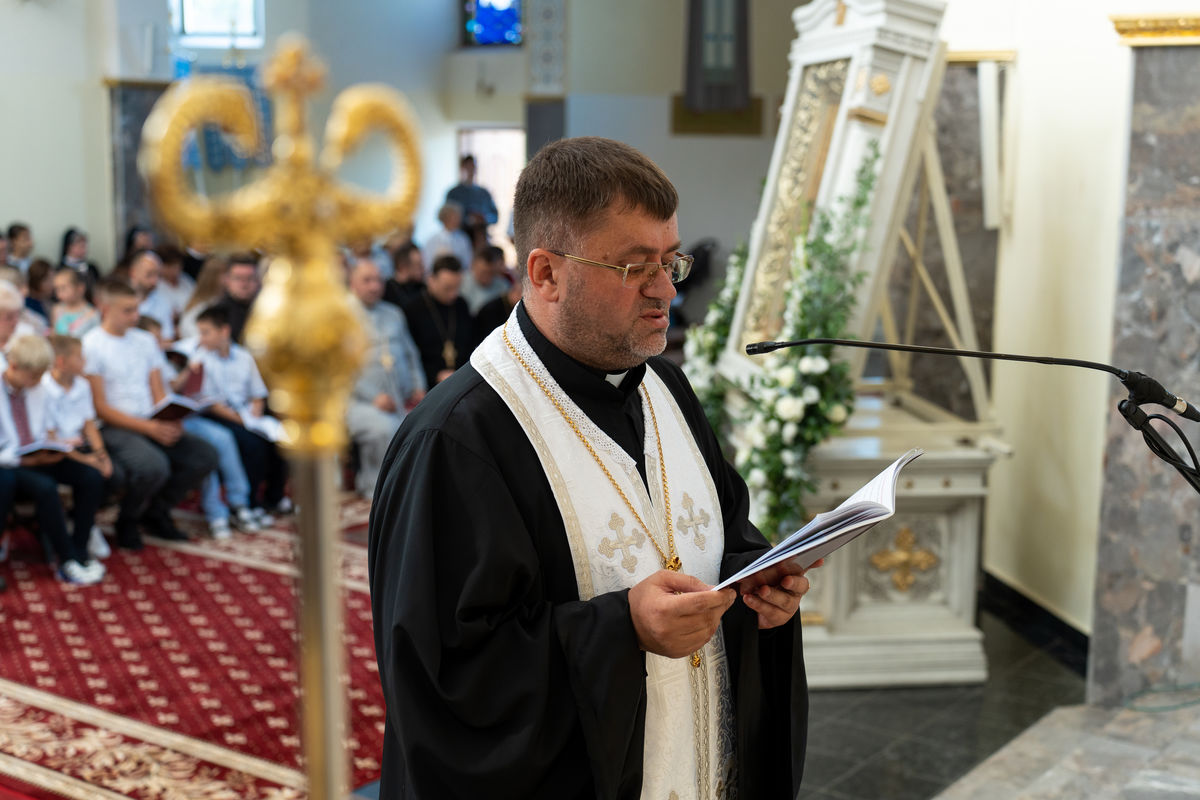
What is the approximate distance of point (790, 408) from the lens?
15.7 feet

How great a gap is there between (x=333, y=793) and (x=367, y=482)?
7.74 m

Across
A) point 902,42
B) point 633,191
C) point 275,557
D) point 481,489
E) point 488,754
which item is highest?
point 902,42

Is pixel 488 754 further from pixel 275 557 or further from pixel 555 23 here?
pixel 555 23

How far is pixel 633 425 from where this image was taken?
2.34 meters

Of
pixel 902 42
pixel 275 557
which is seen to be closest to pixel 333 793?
pixel 902 42

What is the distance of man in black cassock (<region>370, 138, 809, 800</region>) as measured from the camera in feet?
6.31

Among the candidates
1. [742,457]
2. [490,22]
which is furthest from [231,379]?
[490,22]

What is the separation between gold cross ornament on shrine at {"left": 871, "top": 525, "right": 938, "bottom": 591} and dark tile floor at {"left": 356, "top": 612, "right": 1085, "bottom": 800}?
18.1 inches

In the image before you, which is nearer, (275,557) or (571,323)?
(571,323)

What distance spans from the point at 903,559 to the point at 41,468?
14.2 ft

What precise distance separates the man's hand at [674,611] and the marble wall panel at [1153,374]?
2903mm

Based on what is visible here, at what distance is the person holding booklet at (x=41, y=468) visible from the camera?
6.17 metres

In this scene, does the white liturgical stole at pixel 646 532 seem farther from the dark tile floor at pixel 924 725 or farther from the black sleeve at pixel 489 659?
the dark tile floor at pixel 924 725

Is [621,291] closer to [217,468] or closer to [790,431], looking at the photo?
[790,431]
